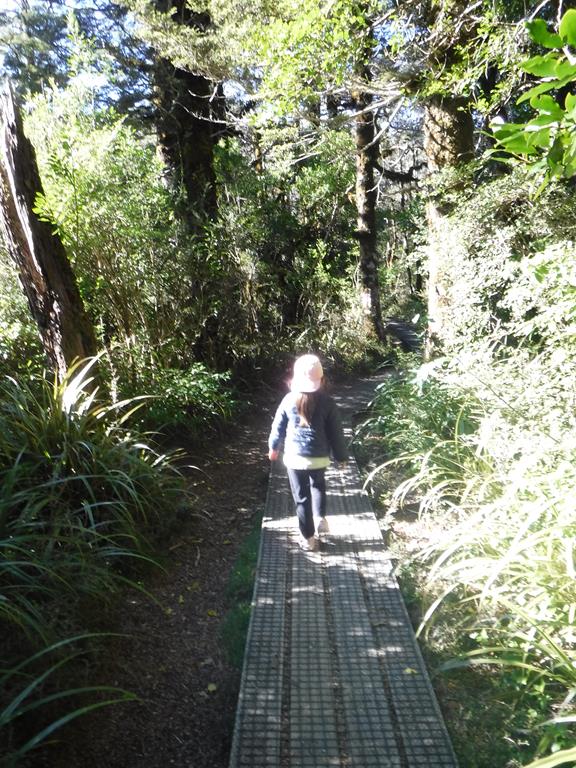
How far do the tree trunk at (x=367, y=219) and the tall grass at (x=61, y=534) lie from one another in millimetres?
8170

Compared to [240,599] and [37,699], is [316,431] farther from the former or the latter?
[37,699]

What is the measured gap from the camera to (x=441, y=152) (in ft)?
21.7

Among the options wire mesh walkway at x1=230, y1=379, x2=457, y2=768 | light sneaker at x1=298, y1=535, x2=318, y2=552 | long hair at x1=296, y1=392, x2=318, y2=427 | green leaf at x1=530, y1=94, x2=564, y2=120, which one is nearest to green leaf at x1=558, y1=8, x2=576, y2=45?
green leaf at x1=530, y1=94, x2=564, y2=120

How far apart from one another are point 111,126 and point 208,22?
3.64 m

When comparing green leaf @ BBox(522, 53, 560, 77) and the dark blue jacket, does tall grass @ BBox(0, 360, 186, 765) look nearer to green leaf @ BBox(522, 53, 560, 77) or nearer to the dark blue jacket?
the dark blue jacket

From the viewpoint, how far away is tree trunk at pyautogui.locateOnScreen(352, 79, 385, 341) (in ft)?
39.5

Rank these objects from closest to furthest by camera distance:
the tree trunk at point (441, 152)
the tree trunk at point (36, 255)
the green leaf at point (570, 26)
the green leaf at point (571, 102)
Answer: the green leaf at point (570, 26)
the green leaf at point (571, 102)
the tree trunk at point (36, 255)
the tree trunk at point (441, 152)

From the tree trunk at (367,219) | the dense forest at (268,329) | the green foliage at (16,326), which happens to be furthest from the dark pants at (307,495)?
the tree trunk at (367,219)

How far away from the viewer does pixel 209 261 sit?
808 cm

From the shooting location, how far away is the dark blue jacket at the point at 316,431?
4293 millimetres

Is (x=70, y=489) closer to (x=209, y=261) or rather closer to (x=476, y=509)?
(x=476, y=509)

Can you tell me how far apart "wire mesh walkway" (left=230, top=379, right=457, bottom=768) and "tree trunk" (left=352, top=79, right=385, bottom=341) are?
343 inches

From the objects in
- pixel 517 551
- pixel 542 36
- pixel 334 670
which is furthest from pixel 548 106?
pixel 334 670

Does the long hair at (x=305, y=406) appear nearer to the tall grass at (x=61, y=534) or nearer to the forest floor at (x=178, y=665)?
the forest floor at (x=178, y=665)
